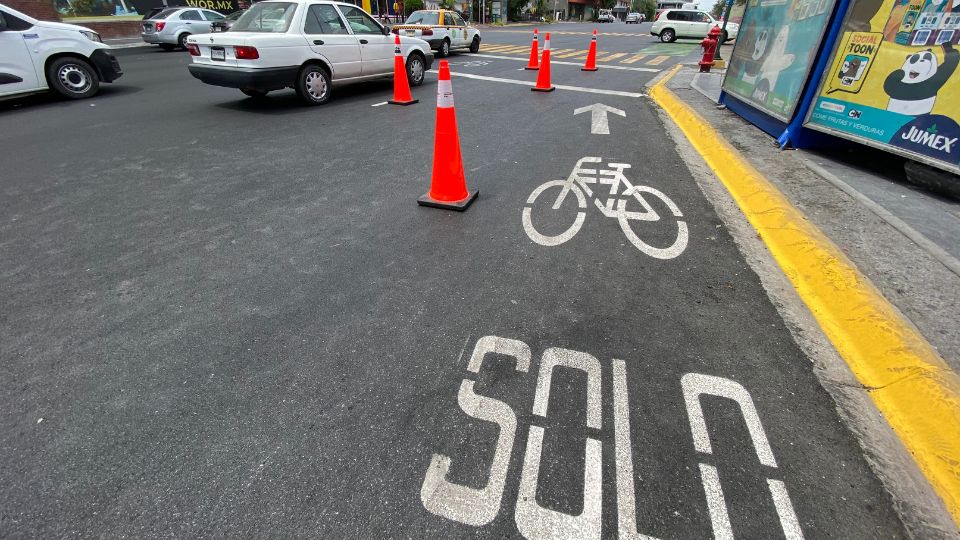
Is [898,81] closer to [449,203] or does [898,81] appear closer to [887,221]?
[887,221]

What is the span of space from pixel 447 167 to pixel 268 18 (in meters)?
5.99

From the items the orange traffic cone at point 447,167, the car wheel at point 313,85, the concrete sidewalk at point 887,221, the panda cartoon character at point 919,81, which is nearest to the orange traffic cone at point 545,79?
the car wheel at point 313,85

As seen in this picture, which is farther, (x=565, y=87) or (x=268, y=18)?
(x=565, y=87)

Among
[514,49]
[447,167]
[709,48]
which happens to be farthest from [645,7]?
[447,167]

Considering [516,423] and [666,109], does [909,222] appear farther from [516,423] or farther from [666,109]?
[666,109]

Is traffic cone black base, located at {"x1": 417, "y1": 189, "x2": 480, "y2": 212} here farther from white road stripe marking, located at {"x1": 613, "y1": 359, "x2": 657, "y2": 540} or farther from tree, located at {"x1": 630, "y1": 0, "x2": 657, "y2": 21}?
tree, located at {"x1": 630, "y1": 0, "x2": 657, "y2": 21}

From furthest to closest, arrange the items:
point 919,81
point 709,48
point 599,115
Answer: point 709,48, point 599,115, point 919,81

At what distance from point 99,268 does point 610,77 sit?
39.7 ft

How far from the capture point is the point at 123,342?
94.6 inches

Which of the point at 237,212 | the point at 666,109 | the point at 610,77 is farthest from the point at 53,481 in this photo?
the point at 610,77

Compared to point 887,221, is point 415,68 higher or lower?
higher

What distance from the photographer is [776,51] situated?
5.81 meters

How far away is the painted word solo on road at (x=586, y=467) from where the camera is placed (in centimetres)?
155

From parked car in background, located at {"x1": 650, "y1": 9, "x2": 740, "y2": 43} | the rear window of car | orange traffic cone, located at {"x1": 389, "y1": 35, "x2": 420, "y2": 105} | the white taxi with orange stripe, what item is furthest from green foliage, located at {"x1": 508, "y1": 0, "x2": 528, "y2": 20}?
orange traffic cone, located at {"x1": 389, "y1": 35, "x2": 420, "y2": 105}
